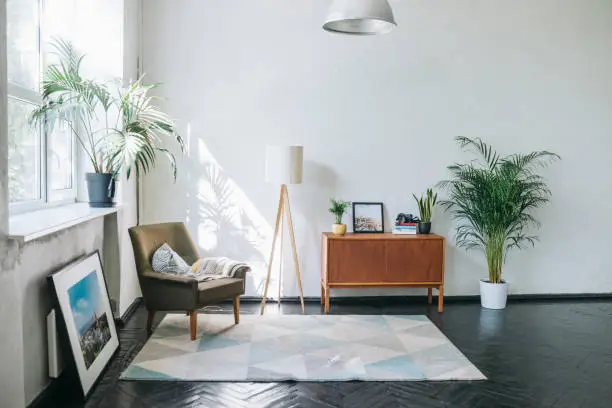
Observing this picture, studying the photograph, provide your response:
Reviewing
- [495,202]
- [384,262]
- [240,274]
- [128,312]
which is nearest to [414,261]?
[384,262]

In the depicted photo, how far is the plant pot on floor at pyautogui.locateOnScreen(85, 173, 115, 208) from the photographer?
4.88 metres

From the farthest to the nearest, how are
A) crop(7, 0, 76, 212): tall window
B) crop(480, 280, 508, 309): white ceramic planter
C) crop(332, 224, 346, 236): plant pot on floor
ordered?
crop(480, 280, 508, 309): white ceramic planter → crop(332, 224, 346, 236): plant pot on floor → crop(7, 0, 76, 212): tall window

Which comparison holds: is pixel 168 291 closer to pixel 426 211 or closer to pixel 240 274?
pixel 240 274

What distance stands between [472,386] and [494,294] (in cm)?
232

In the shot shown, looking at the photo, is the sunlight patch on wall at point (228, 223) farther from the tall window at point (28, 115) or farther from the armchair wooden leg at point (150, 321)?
the tall window at point (28, 115)

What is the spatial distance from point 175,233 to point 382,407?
2.68 meters

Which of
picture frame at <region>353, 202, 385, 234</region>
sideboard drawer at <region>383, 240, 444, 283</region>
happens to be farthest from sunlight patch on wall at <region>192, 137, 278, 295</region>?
sideboard drawer at <region>383, 240, 444, 283</region>

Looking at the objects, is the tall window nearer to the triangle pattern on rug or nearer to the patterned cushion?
the patterned cushion

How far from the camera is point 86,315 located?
4137mm

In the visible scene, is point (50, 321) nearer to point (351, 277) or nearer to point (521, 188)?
point (351, 277)

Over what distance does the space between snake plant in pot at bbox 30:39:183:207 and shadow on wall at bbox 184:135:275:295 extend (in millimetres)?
891

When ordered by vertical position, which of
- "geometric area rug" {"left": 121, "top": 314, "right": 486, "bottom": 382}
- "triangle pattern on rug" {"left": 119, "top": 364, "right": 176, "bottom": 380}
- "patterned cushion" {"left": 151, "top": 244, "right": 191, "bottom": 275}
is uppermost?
"patterned cushion" {"left": 151, "top": 244, "right": 191, "bottom": 275}

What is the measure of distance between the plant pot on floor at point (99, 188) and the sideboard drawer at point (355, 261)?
2160 mm

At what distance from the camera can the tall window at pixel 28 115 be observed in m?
4.10
